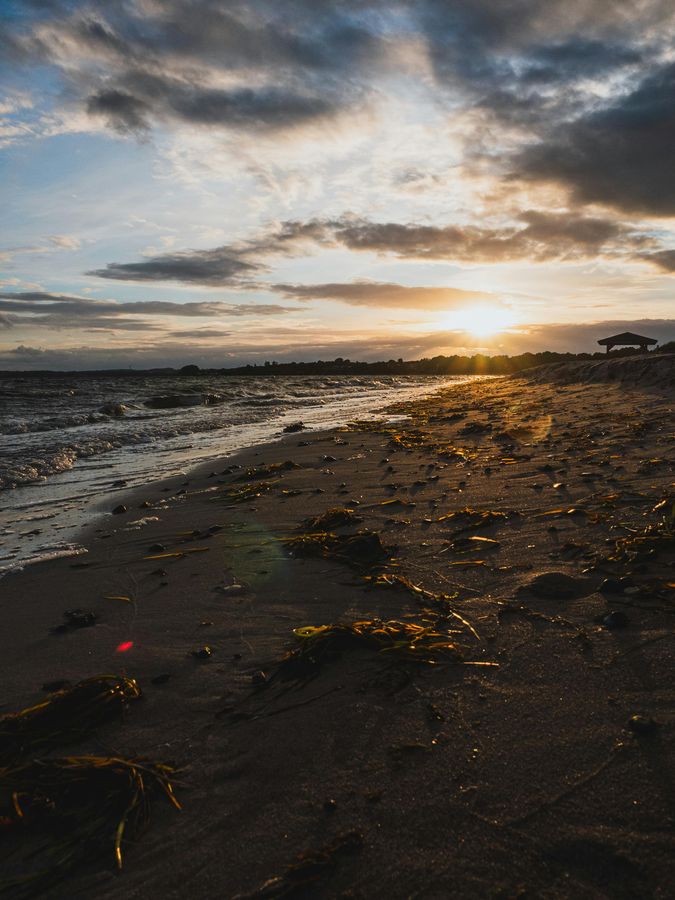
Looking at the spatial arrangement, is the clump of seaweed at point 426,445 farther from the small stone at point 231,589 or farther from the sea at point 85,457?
the small stone at point 231,589

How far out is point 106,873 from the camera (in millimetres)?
1965

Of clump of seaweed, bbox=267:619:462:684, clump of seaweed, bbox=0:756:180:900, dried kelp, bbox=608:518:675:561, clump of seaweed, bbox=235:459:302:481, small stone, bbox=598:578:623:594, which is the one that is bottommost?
clump of seaweed, bbox=0:756:180:900

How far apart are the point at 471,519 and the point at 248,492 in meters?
3.43

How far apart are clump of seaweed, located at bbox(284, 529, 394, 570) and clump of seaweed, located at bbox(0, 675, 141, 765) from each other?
2.15 meters

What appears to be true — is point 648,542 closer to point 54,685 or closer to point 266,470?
point 54,685

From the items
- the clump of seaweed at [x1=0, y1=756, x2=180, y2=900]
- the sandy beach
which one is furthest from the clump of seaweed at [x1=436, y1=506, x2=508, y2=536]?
the clump of seaweed at [x1=0, y1=756, x2=180, y2=900]

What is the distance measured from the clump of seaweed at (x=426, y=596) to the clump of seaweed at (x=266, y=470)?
15.8 ft

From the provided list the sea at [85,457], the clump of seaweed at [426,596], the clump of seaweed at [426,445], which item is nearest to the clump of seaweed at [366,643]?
the clump of seaweed at [426,596]

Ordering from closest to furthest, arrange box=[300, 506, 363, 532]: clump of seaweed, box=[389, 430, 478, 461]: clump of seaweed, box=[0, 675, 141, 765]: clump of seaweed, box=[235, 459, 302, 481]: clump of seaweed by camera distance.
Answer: box=[0, 675, 141, 765]: clump of seaweed, box=[300, 506, 363, 532]: clump of seaweed, box=[235, 459, 302, 481]: clump of seaweed, box=[389, 430, 478, 461]: clump of seaweed

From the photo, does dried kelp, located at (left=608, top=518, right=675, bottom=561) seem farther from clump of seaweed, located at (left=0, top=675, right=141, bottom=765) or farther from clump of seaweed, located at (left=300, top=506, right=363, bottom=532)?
clump of seaweed, located at (left=0, top=675, right=141, bottom=765)

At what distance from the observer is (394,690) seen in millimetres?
2863

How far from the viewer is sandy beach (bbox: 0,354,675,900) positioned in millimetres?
1888

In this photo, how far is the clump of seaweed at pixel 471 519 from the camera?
5320 mm

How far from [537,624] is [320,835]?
1880 mm
